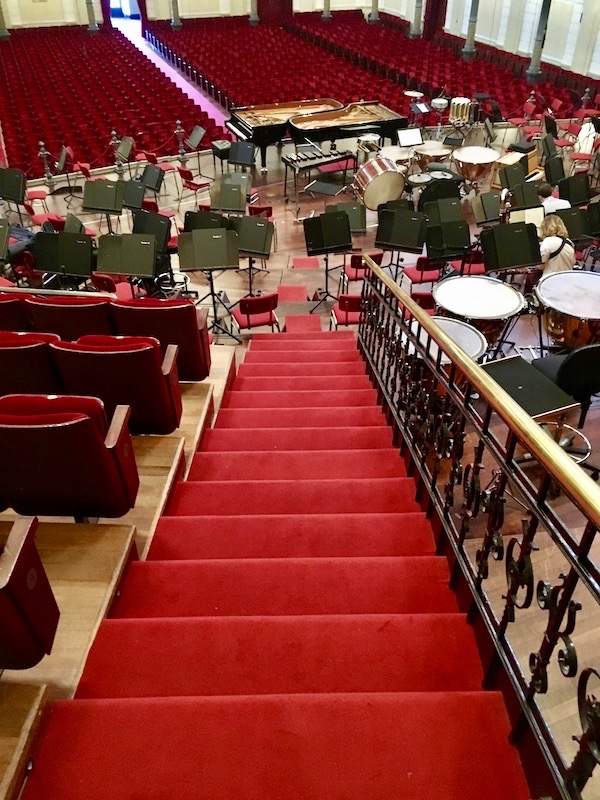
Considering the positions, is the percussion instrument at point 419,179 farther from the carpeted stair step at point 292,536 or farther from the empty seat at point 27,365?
the carpeted stair step at point 292,536

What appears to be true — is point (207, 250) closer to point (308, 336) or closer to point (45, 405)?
point (308, 336)

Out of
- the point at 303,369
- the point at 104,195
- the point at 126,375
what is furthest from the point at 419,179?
the point at 126,375

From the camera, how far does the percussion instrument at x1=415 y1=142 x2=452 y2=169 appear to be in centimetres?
1056

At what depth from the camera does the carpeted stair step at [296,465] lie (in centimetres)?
299

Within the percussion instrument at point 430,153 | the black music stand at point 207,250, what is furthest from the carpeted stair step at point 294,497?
the percussion instrument at point 430,153

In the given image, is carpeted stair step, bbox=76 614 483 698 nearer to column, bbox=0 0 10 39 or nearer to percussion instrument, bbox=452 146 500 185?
percussion instrument, bbox=452 146 500 185

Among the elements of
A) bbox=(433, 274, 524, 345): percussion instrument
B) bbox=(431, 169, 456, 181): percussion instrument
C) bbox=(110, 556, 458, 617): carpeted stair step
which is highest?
bbox=(433, 274, 524, 345): percussion instrument

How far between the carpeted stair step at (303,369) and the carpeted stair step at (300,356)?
0.14 metres

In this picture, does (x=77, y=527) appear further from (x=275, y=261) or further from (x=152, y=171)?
(x=152, y=171)

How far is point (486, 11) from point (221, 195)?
51.3ft

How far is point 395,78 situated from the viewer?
16.1m

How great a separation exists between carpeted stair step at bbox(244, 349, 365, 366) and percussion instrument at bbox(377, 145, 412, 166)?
261 inches

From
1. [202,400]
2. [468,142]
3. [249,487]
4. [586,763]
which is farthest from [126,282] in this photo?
[468,142]

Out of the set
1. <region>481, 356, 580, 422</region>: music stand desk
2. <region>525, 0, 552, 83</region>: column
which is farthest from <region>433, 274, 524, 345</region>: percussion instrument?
<region>525, 0, 552, 83</region>: column
